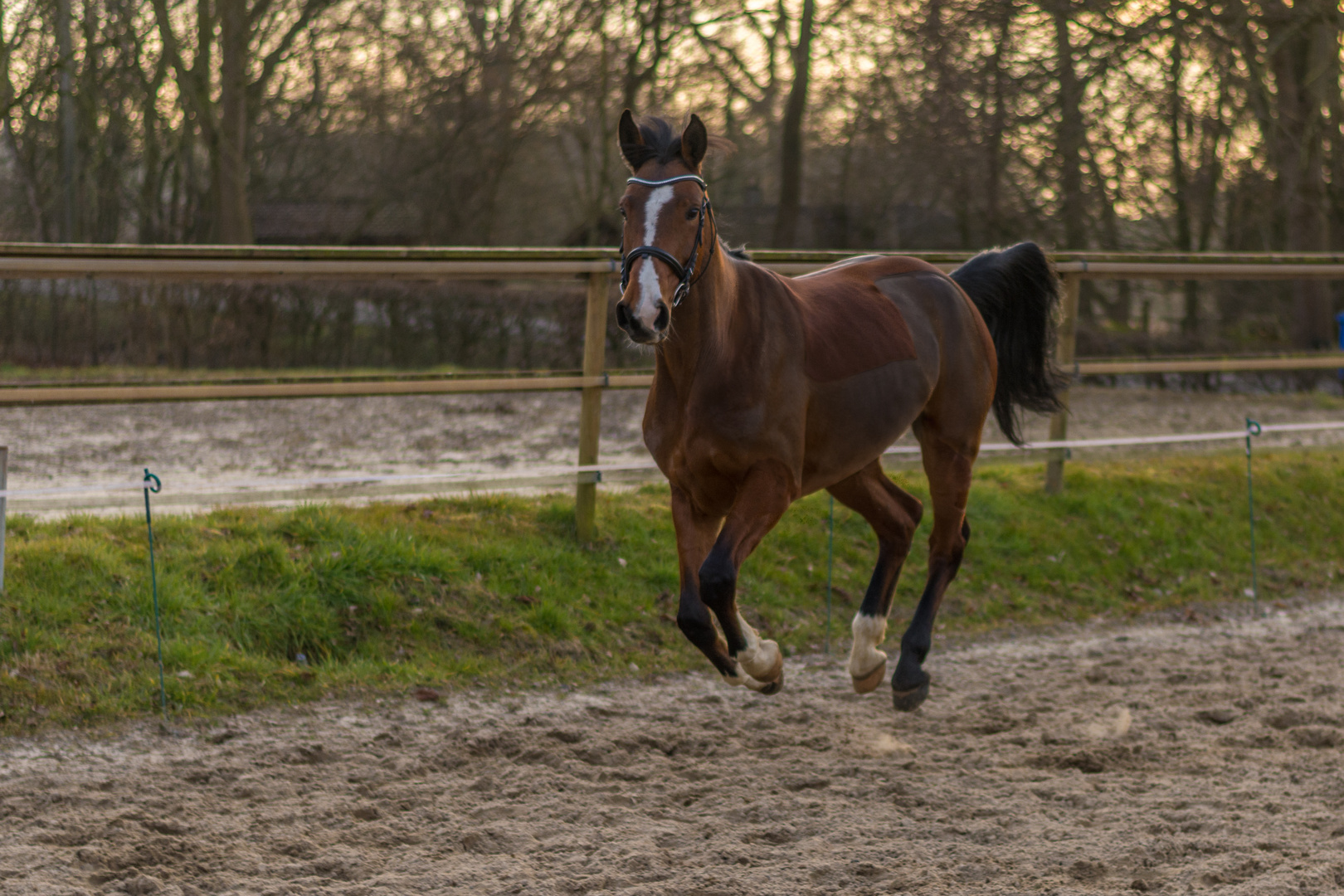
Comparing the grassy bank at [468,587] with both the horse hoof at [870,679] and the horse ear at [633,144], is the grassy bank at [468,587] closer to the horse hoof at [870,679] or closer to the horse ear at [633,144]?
the horse hoof at [870,679]

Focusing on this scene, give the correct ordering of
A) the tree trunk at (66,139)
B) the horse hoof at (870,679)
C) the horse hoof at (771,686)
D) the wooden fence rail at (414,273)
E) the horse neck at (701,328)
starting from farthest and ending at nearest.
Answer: the tree trunk at (66,139)
the wooden fence rail at (414,273)
the horse hoof at (870,679)
the horse hoof at (771,686)
the horse neck at (701,328)

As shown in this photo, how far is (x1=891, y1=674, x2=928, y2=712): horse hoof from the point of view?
4.23 metres

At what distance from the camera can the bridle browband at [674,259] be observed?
3090mm

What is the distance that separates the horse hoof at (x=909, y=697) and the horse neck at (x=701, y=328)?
1497 millimetres

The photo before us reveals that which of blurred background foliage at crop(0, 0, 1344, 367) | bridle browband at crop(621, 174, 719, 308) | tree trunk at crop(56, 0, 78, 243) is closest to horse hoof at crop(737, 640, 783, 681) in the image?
bridle browband at crop(621, 174, 719, 308)

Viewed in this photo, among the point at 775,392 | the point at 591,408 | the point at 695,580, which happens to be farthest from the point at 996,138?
the point at 695,580

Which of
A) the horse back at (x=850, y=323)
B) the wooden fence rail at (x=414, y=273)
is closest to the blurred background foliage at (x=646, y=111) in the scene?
the wooden fence rail at (x=414, y=273)

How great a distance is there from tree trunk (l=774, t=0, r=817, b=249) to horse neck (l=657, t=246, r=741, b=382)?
42.7 ft

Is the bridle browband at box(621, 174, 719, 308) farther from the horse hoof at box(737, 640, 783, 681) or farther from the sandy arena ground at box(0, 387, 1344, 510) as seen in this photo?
the sandy arena ground at box(0, 387, 1344, 510)

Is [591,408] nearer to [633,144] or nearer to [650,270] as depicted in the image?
[633,144]

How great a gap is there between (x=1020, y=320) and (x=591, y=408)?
216cm

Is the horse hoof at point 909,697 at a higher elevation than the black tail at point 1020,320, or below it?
below

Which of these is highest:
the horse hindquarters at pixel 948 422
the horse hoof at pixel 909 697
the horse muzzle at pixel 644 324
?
the horse muzzle at pixel 644 324

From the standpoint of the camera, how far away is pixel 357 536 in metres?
5.55
